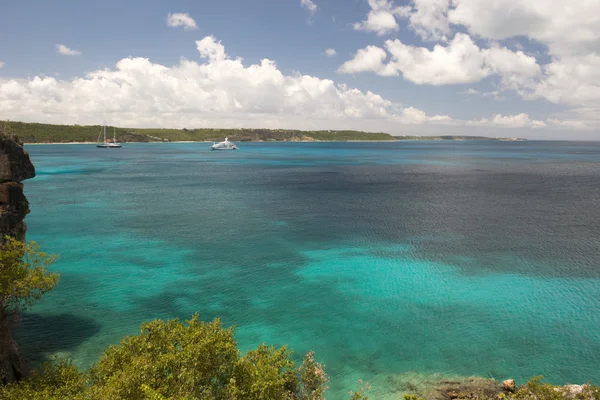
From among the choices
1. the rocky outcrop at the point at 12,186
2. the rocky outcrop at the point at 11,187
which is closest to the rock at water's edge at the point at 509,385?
the rocky outcrop at the point at 12,186

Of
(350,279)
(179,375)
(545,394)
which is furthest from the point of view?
(350,279)

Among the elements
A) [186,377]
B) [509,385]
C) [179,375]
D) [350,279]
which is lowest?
[509,385]

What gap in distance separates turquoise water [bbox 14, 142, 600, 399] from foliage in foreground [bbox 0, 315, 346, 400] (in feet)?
30.6

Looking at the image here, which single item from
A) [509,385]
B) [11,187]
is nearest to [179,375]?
[509,385]

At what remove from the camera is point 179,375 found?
711 inches

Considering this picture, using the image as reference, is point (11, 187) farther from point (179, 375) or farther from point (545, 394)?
point (545, 394)

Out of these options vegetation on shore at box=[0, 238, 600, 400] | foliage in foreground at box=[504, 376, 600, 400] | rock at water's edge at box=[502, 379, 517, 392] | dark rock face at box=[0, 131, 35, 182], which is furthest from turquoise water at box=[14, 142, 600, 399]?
dark rock face at box=[0, 131, 35, 182]

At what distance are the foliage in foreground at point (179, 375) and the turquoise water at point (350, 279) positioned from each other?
9.32 m

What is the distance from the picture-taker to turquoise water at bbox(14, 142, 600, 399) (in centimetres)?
3281

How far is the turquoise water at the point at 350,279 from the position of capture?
108 ft

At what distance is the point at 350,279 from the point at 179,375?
32891 mm

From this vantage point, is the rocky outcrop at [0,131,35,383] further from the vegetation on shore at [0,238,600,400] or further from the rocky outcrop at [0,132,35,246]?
the vegetation on shore at [0,238,600,400]

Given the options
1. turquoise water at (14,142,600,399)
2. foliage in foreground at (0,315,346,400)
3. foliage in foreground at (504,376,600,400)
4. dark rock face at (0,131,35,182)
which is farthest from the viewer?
dark rock face at (0,131,35,182)

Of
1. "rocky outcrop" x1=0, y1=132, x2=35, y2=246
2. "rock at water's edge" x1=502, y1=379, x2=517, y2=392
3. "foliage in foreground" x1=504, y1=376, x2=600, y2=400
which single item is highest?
"rocky outcrop" x1=0, y1=132, x2=35, y2=246
